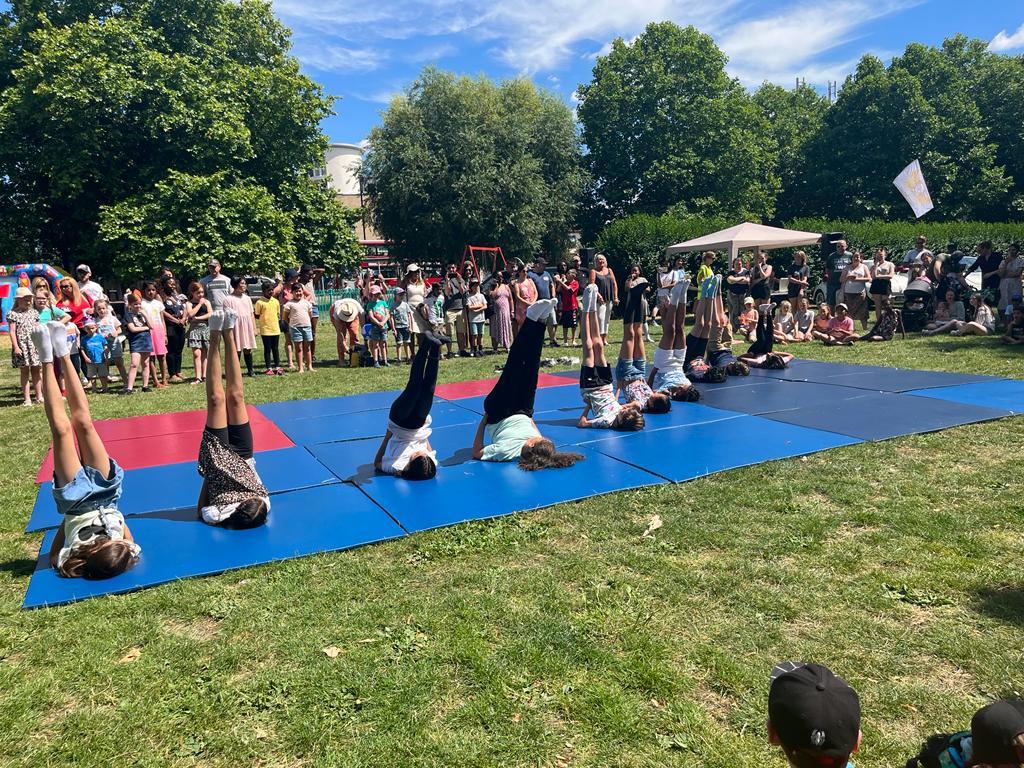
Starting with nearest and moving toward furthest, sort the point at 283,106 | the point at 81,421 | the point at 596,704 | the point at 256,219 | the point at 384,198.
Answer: the point at 596,704
the point at 81,421
the point at 256,219
the point at 283,106
the point at 384,198

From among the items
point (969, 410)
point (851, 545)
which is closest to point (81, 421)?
point (851, 545)

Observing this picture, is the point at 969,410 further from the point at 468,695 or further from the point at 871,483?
the point at 468,695

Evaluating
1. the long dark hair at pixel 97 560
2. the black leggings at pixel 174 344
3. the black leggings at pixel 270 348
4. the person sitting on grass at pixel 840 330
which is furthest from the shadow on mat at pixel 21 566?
the person sitting on grass at pixel 840 330

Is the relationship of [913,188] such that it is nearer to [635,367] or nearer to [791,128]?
[635,367]

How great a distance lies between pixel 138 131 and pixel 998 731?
90.1 feet

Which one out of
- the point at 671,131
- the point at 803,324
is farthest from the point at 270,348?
the point at 671,131

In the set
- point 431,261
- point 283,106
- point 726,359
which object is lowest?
point 726,359

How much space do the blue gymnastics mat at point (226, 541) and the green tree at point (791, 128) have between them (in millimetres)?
40024

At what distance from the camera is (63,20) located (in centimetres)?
2322

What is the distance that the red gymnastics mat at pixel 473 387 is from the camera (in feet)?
33.0

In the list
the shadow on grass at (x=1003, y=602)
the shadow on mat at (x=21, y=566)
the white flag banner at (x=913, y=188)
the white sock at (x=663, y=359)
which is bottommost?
the shadow on mat at (x=21, y=566)

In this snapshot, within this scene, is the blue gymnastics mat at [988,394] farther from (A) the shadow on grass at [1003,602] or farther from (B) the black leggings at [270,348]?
(B) the black leggings at [270,348]

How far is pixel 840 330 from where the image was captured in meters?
14.3

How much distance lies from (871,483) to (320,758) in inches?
183
